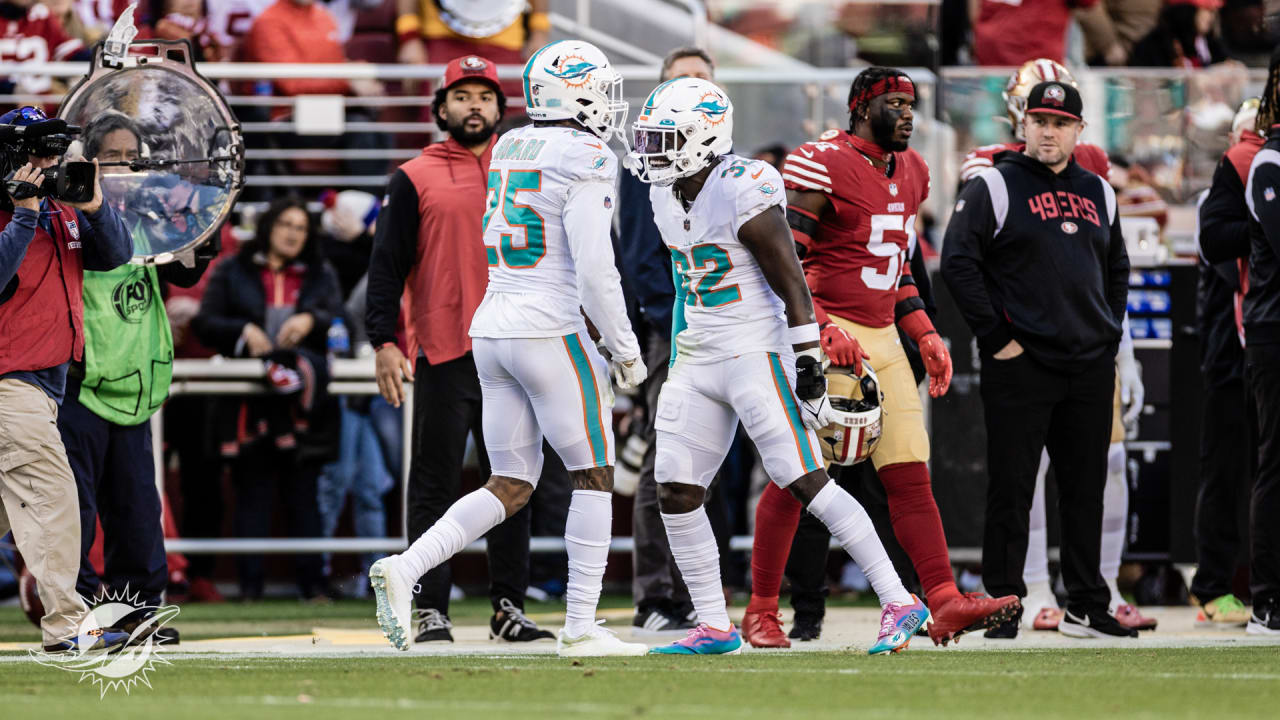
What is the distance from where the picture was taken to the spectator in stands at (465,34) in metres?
11.9

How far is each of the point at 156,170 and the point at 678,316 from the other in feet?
7.69

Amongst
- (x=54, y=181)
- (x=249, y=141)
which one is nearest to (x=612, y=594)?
(x=249, y=141)

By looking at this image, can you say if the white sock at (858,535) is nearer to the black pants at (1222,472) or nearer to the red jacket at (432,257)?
the red jacket at (432,257)

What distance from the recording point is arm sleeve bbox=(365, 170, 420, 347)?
7609 mm

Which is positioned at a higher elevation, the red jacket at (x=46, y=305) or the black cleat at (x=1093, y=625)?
the red jacket at (x=46, y=305)

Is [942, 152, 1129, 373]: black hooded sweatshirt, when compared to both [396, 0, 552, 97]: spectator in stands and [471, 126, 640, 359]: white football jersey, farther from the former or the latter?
[396, 0, 552, 97]: spectator in stands

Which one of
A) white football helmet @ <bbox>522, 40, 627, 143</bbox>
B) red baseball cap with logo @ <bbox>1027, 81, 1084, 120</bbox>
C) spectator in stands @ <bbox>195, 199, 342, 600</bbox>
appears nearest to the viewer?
white football helmet @ <bbox>522, 40, 627, 143</bbox>

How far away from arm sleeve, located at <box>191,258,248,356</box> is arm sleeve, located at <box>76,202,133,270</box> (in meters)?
3.16

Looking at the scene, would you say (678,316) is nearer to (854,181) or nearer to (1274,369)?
(854,181)

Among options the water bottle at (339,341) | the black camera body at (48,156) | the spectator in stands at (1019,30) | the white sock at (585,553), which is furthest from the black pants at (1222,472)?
the black camera body at (48,156)

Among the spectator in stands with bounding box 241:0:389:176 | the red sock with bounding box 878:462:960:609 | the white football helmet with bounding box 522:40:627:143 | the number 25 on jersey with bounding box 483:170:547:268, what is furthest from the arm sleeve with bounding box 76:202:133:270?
the spectator in stands with bounding box 241:0:389:176

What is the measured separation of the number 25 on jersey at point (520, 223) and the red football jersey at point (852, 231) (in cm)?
111

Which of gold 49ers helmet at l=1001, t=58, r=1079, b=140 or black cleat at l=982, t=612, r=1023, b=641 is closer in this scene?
black cleat at l=982, t=612, r=1023, b=641

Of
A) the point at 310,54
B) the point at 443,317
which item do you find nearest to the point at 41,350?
the point at 443,317
